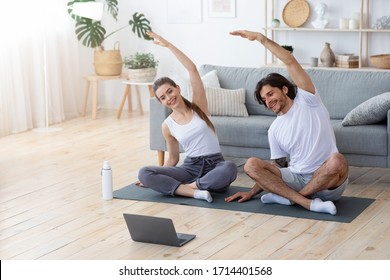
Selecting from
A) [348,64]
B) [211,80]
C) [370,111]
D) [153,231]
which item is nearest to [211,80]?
[211,80]

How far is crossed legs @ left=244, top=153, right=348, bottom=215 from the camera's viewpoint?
4.88 meters

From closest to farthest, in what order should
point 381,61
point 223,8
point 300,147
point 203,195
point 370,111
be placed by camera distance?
1. point 300,147
2. point 203,195
3. point 370,111
4. point 381,61
5. point 223,8

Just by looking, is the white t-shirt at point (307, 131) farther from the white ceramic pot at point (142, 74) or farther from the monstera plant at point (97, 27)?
the monstera plant at point (97, 27)

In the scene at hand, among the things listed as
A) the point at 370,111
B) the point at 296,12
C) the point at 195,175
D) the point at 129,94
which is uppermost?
the point at 296,12

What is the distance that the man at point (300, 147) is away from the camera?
193 inches

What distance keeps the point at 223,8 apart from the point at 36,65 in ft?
6.56

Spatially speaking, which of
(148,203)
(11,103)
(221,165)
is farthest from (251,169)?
(11,103)

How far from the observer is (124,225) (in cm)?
477

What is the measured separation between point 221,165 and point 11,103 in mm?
3259

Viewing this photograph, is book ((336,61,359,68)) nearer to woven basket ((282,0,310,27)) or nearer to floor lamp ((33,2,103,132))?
woven basket ((282,0,310,27))

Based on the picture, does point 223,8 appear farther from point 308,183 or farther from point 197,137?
point 308,183

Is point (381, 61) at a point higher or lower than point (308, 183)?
higher

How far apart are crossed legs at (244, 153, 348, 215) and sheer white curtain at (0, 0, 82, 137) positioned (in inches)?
140

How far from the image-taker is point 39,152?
7.01 meters
